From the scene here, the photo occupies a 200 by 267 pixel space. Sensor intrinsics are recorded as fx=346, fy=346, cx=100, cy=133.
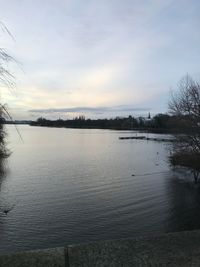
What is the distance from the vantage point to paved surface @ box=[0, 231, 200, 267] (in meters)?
3.53

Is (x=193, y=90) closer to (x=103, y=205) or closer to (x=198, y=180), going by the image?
(x=198, y=180)

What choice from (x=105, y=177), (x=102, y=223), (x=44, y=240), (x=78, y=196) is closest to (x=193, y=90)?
(x=105, y=177)

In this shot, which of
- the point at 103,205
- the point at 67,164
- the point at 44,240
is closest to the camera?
the point at 44,240

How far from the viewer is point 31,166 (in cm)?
4019

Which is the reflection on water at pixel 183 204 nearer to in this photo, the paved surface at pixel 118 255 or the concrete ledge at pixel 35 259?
the paved surface at pixel 118 255

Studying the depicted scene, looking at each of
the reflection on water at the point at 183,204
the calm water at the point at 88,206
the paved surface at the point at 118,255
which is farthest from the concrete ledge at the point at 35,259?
the reflection on water at the point at 183,204

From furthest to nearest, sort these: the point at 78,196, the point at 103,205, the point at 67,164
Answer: the point at 67,164 → the point at 78,196 → the point at 103,205

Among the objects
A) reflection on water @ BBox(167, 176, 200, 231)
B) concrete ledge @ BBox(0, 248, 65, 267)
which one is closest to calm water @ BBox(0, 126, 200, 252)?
reflection on water @ BBox(167, 176, 200, 231)

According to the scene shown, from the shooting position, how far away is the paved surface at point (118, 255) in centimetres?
353

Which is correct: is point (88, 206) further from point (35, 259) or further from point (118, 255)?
point (35, 259)

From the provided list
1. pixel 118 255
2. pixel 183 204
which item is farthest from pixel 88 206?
pixel 118 255

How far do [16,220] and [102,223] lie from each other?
4431 mm

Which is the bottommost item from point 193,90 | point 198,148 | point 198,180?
point 198,180

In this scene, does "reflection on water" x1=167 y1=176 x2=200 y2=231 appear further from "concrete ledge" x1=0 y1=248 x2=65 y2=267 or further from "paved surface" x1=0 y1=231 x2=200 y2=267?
"concrete ledge" x1=0 y1=248 x2=65 y2=267
